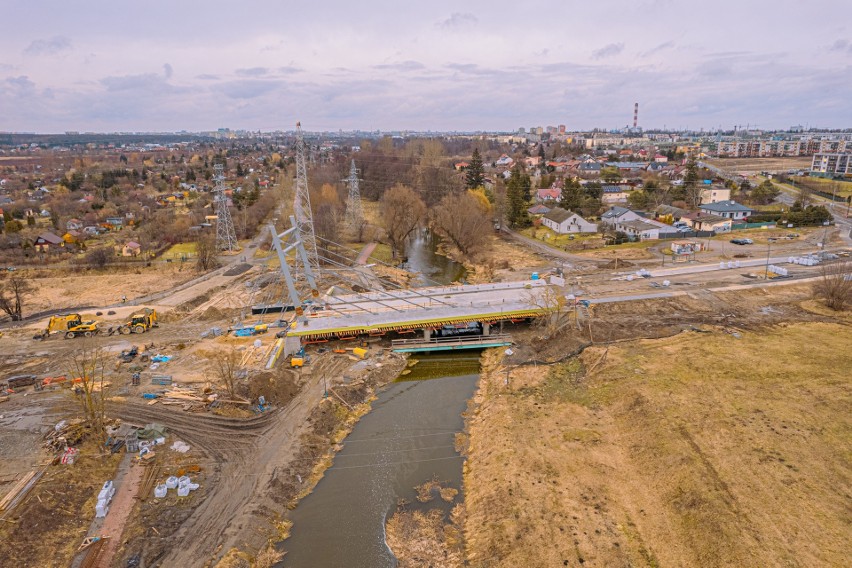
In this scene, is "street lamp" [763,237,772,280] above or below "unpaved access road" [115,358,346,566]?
above

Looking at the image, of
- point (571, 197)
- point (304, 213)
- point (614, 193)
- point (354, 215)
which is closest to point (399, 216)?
point (354, 215)

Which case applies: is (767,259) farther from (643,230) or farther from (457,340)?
(457,340)

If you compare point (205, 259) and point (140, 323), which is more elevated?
point (205, 259)

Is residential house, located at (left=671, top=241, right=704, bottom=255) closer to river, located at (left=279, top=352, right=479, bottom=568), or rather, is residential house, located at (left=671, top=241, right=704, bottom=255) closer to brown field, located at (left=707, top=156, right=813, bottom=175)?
river, located at (left=279, top=352, right=479, bottom=568)

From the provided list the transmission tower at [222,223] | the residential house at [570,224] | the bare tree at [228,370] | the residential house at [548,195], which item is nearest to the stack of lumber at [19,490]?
the bare tree at [228,370]

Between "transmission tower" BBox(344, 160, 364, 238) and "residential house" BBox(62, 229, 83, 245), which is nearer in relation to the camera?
"residential house" BBox(62, 229, 83, 245)

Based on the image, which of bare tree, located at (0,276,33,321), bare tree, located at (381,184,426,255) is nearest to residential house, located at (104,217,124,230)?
bare tree, located at (0,276,33,321)

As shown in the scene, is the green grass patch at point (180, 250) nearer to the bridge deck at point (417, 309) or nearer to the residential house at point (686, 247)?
the bridge deck at point (417, 309)
